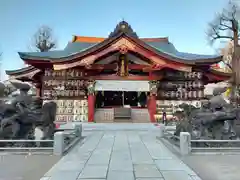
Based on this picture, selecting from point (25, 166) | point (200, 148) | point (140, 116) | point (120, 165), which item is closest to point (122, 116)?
point (140, 116)

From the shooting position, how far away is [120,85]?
65.8ft

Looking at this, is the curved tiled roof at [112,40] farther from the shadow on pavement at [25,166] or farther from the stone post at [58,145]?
the shadow on pavement at [25,166]

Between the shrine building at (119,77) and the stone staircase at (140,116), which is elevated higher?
the shrine building at (119,77)

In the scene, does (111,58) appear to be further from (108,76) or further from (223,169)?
(223,169)

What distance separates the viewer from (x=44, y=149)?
745 cm

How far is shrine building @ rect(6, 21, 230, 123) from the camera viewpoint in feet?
63.5

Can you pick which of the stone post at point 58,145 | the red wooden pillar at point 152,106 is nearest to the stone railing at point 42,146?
the stone post at point 58,145

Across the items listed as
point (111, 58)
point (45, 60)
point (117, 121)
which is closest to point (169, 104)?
point (117, 121)

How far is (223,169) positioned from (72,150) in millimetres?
4565

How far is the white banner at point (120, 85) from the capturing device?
19906 mm

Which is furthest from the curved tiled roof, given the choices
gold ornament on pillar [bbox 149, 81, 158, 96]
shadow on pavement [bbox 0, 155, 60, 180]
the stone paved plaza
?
shadow on pavement [bbox 0, 155, 60, 180]

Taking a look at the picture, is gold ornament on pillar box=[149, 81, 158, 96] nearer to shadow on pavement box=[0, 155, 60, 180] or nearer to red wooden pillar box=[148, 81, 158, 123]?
red wooden pillar box=[148, 81, 158, 123]

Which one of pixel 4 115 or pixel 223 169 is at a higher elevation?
pixel 4 115

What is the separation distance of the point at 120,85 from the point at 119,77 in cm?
68
